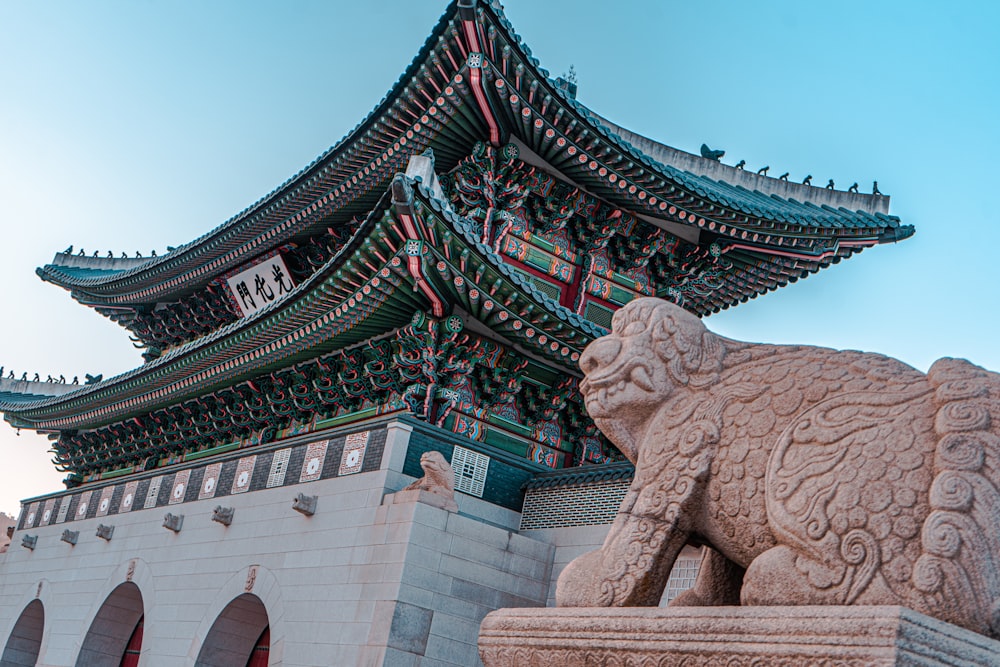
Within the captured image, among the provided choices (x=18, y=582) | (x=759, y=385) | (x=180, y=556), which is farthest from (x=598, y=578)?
(x=18, y=582)

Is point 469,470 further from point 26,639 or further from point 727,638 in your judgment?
point 26,639

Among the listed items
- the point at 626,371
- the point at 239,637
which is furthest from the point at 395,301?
the point at 626,371

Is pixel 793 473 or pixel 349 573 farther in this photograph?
pixel 349 573

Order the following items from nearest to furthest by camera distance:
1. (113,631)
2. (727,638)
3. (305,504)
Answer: (727,638) → (305,504) → (113,631)

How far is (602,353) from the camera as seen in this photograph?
161 inches

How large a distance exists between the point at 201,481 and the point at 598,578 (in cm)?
1251

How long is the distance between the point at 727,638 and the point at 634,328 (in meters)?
1.41

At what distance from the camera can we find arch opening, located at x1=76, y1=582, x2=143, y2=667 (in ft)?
52.8

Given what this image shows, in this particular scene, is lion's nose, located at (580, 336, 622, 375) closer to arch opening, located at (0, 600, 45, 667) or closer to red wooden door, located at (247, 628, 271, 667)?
red wooden door, located at (247, 628, 271, 667)

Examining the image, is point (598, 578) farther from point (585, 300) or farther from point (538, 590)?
point (585, 300)

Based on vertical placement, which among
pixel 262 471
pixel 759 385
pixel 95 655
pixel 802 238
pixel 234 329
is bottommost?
pixel 95 655

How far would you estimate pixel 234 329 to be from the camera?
1382 centimetres

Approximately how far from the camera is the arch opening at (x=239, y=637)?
12.7 metres

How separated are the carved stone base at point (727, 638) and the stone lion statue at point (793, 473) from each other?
139mm
